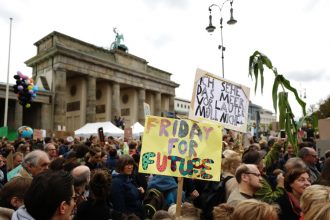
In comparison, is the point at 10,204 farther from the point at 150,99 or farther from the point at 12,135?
the point at 150,99

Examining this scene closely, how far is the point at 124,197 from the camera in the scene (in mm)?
4203

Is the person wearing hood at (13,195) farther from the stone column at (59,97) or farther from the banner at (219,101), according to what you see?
the stone column at (59,97)

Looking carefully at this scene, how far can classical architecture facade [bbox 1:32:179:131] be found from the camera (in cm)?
3161

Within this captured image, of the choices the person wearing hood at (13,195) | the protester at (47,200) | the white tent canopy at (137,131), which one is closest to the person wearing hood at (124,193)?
the person wearing hood at (13,195)

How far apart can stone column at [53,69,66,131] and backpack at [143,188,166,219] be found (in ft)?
94.3

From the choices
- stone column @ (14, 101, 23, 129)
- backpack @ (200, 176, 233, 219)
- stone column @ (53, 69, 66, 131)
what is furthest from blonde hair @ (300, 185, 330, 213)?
stone column @ (53, 69, 66, 131)

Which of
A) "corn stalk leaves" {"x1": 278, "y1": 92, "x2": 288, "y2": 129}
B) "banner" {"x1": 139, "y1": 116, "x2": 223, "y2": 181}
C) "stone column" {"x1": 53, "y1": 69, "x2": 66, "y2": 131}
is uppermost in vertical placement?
"stone column" {"x1": 53, "y1": 69, "x2": 66, "y2": 131}

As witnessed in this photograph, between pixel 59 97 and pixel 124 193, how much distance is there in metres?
29.3

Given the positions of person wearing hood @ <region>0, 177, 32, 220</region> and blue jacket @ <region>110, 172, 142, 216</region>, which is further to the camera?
blue jacket @ <region>110, 172, 142, 216</region>

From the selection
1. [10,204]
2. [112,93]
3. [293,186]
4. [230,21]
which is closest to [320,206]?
[293,186]

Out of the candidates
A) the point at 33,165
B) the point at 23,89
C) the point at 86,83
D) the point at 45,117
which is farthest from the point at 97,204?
the point at 86,83

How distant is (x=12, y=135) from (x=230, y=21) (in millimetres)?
20871

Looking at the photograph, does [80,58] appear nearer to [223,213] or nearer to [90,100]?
[90,100]

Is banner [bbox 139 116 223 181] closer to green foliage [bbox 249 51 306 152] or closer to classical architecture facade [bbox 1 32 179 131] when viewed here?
green foliage [bbox 249 51 306 152]
